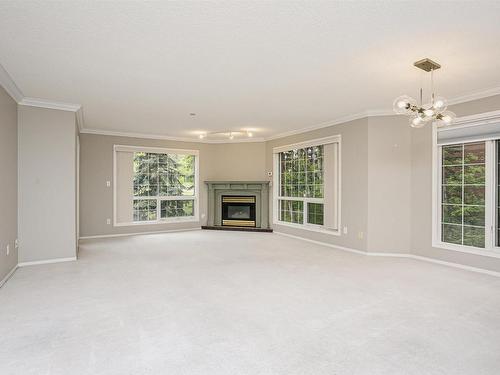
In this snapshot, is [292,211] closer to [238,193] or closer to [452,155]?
[238,193]

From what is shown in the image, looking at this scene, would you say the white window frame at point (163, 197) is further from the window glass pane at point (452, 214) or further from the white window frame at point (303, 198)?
the window glass pane at point (452, 214)

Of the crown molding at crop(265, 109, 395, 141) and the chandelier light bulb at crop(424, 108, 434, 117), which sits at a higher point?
the crown molding at crop(265, 109, 395, 141)

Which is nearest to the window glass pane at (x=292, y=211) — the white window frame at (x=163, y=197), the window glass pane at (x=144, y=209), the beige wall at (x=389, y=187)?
the beige wall at (x=389, y=187)

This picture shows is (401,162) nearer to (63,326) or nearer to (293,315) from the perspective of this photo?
(293,315)

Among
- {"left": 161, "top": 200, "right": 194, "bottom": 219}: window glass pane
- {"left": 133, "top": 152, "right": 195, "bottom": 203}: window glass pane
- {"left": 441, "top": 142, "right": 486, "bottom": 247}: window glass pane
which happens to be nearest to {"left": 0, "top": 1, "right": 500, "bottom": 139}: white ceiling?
{"left": 441, "top": 142, "right": 486, "bottom": 247}: window glass pane

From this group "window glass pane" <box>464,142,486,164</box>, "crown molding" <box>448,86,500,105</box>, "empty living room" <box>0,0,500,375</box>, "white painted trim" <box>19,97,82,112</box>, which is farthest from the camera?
"white painted trim" <box>19,97,82,112</box>

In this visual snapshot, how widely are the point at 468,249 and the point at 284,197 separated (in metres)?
4.11

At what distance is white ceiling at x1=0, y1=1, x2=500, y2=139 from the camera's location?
7.57 ft

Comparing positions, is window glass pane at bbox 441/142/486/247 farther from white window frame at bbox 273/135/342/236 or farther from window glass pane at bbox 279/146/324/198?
window glass pane at bbox 279/146/324/198

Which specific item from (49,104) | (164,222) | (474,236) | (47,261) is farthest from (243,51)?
(164,222)

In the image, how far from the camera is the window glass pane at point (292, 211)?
736 centimetres

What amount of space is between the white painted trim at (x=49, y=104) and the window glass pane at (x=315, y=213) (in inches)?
190

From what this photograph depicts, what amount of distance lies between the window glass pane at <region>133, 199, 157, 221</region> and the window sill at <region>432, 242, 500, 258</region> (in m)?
6.13

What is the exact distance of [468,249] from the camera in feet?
14.9
